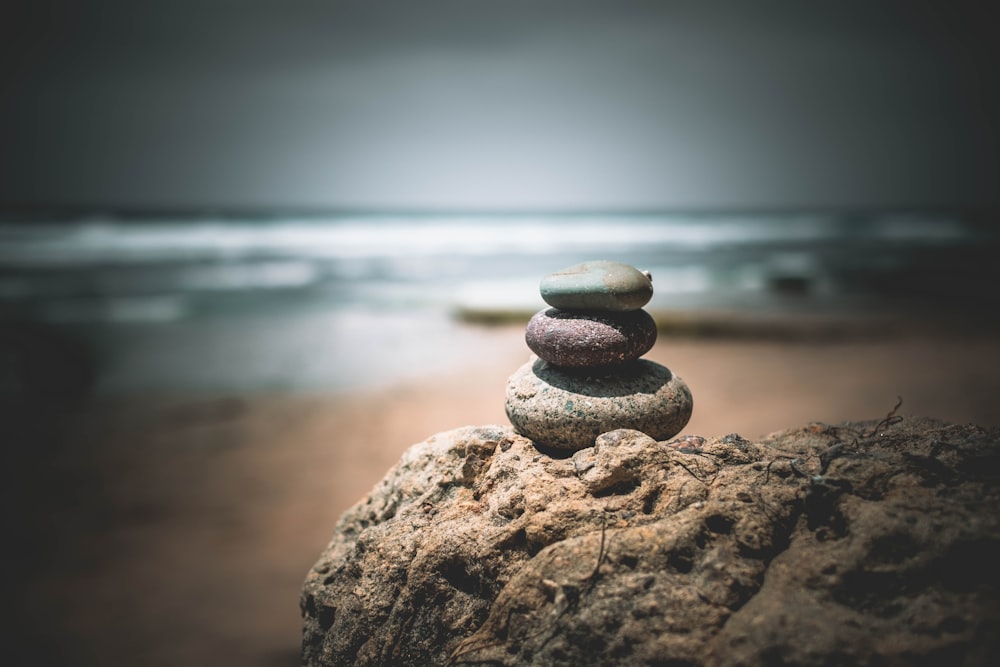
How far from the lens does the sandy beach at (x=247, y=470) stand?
4.61 m

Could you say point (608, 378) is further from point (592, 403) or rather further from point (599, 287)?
point (599, 287)

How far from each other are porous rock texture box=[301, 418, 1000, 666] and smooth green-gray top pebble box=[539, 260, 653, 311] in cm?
74

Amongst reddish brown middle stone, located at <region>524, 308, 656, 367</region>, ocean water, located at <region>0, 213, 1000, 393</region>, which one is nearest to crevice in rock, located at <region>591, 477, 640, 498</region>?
reddish brown middle stone, located at <region>524, 308, 656, 367</region>

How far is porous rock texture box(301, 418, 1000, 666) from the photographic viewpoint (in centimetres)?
189

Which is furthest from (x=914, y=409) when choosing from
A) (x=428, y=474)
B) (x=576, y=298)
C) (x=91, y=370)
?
(x=91, y=370)

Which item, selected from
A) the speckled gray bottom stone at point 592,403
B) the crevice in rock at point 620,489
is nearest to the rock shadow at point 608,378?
the speckled gray bottom stone at point 592,403

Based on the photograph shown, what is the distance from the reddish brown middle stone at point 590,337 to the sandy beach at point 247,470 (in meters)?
2.99

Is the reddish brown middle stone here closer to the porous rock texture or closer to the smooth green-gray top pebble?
the smooth green-gray top pebble

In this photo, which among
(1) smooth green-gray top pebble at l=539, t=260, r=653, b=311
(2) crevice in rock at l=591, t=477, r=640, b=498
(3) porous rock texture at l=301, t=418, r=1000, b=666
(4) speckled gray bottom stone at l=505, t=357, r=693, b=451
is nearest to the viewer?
(3) porous rock texture at l=301, t=418, r=1000, b=666

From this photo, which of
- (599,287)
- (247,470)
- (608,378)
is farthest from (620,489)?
(247,470)

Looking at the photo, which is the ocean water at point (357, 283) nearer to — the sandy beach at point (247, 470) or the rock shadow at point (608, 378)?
the sandy beach at point (247, 470)

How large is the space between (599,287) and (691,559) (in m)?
1.41

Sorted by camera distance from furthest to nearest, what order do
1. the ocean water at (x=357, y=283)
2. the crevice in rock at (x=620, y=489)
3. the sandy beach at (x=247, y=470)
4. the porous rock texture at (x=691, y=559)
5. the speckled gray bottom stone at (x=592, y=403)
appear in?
1. the ocean water at (x=357, y=283)
2. the sandy beach at (x=247, y=470)
3. the speckled gray bottom stone at (x=592, y=403)
4. the crevice in rock at (x=620, y=489)
5. the porous rock texture at (x=691, y=559)

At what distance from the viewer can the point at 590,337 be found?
3.10 m
